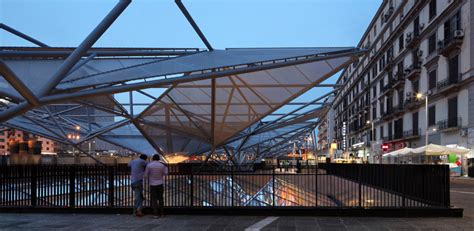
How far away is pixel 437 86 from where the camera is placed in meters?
45.9

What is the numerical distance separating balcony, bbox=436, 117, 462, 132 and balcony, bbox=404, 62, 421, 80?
27.4 feet

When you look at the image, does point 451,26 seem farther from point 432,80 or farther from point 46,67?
point 46,67

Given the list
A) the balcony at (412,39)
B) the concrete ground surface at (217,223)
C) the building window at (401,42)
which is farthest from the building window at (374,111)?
the concrete ground surface at (217,223)

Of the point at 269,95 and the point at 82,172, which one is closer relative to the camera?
the point at 82,172

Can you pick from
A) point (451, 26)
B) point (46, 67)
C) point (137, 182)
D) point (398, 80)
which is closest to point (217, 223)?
point (137, 182)

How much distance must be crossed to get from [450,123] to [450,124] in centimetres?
10

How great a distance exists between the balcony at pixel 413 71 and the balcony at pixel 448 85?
6.64 m

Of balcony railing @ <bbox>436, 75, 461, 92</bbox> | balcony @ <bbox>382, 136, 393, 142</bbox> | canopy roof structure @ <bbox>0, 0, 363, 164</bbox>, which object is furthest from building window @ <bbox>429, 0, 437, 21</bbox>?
balcony @ <bbox>382, 136, 393, 142</bbox>

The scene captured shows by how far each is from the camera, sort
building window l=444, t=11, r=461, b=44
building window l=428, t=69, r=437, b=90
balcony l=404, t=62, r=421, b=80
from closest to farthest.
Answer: building window l=444, t=11, r=461, b=44
building window l=428, t=69, r=437, b=90
balcony l=404, t=62, r=421, b=80

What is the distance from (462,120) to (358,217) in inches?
1299

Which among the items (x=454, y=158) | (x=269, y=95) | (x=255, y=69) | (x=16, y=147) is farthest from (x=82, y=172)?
(x=16, y=147)

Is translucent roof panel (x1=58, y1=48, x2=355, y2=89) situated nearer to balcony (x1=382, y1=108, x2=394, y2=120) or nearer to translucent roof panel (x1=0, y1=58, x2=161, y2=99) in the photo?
translucent roof panel (x1=0, y1=58, x2=161, y2=99)

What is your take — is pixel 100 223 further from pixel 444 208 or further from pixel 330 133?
pixel 330 133

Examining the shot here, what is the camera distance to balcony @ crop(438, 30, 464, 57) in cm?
3897
